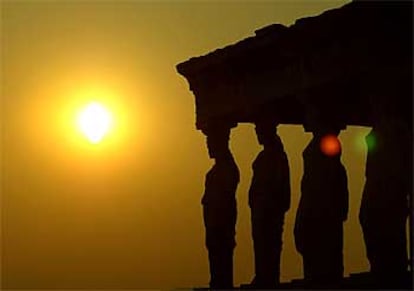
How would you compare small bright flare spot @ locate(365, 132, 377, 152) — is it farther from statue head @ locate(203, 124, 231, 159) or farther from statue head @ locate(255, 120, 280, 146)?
statue head @ locate(203, 124, 231, 159)

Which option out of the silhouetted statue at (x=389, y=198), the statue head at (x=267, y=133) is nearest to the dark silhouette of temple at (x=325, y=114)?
the silhouetted statue at (x=389, y=198)

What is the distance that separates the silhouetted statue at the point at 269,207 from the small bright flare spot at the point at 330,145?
7.77 ft

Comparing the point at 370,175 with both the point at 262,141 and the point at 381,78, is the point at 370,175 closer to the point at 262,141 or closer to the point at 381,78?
the point at 381,78

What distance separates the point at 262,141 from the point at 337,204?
3767mm

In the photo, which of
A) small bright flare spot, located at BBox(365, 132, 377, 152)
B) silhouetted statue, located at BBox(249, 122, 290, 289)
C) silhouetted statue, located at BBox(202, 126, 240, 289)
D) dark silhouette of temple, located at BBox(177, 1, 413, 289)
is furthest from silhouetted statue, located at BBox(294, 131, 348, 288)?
silhouetted statue, located at BBox(202, 126, 240, 289)

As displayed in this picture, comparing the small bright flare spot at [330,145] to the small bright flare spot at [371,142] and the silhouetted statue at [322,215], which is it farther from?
the small bright flare spot at [371,142]

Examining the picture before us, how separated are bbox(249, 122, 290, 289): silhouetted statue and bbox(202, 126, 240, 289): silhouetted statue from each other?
1.00 metres

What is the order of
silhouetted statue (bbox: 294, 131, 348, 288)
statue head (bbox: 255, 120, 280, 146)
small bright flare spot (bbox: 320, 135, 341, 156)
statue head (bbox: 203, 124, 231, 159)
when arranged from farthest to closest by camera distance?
statue head (bbox: 203, 124, 231, 159) → statue head (bbox: 255, 120, 280, 146) → small bright flare spot (bbox: 320, 135, 341, 156) → silhouetted statue (bbox: 294, 131, 348, 288)

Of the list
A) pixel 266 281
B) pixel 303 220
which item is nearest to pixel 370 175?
pixel 303 220

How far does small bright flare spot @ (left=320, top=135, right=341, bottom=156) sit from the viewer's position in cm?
2350

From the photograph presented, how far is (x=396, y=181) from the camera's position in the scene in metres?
21.1

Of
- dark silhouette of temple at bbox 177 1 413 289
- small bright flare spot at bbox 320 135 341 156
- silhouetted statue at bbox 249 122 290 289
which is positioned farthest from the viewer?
silhouetted statue at bbox 249 122 290 289

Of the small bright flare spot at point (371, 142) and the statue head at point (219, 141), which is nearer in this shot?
the small bright flare spot at point (371, 142)

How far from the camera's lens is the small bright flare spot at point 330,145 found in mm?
23497
